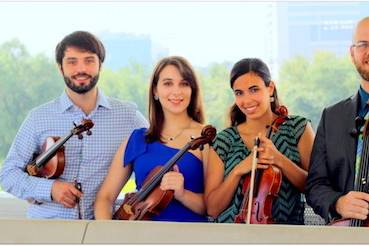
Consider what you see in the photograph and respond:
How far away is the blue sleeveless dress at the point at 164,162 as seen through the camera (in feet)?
6.00

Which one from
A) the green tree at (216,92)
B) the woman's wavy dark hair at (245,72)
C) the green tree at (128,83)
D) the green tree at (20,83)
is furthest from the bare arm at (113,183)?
the green tree at (20,83)

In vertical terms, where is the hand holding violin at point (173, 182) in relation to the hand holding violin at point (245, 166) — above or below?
below

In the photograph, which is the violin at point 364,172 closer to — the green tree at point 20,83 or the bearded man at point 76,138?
the bearded man at point 76,138

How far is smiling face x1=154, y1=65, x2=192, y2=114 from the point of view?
1873 millimetres

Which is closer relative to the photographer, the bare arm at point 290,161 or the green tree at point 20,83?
the bare arm at point 290,161

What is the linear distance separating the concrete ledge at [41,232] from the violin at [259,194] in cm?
100

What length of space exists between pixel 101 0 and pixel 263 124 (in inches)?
57.6

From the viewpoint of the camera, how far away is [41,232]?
0.73 metres

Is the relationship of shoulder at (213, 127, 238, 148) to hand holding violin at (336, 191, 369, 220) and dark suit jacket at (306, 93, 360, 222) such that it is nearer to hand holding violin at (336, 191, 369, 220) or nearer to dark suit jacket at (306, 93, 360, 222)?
dark suit jacket at (306, 93, 360, 222)

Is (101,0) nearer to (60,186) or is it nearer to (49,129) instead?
(49,129)

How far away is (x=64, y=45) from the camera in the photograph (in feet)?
6.66

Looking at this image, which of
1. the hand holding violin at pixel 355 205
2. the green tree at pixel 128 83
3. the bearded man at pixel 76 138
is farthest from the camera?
the green tree at pixel 128 83

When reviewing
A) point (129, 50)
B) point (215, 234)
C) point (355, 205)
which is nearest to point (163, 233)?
point (215, 234)

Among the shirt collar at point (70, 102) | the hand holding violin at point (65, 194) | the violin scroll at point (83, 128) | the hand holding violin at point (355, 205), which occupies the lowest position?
the hand holding violin at point (65, 194)
